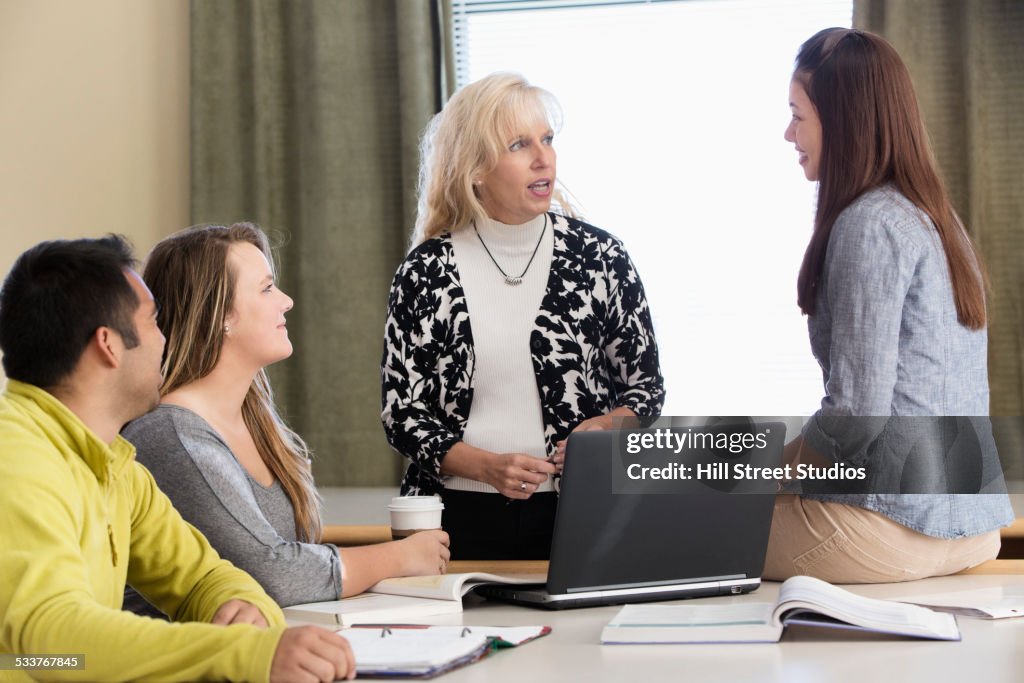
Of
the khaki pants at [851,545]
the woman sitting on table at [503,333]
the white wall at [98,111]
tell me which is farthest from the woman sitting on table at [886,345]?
the white wall at [98,111]

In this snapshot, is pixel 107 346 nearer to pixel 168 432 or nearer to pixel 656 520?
pixel 168 432

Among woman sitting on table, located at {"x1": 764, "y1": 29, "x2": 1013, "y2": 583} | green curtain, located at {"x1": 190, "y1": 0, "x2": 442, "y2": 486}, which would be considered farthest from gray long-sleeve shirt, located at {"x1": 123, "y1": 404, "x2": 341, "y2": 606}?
green curtain, located at {"x1": 190, "y1": 0, "x2": 442, "y2": 486}

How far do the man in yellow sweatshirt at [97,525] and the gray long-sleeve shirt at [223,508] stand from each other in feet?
0.19

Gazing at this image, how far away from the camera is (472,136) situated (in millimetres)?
2113

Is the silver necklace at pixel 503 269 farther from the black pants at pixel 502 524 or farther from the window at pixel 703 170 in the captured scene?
the window at pixel 703 170

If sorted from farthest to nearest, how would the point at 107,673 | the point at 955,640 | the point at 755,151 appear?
the point at 755,151
the point at 955,640
the point at 107,673

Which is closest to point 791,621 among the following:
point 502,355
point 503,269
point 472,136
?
point 502,355

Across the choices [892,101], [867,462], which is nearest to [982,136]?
[892,101]

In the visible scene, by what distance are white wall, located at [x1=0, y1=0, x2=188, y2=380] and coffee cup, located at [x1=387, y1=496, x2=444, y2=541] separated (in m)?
2.56

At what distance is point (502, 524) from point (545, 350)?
34 centimetres

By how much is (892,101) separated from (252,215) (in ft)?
Result: 8.46

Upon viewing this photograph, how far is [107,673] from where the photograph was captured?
102cm

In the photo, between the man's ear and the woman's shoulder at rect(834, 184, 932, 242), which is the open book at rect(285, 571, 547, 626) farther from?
the woman's shoulder at rect(834, 184, 932, 242)

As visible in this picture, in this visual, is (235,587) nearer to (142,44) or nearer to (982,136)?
(982,136)
